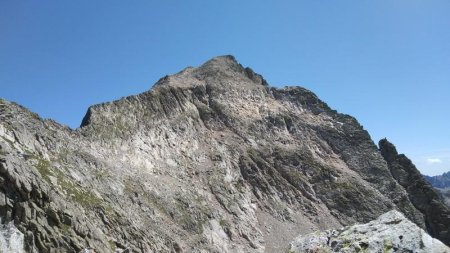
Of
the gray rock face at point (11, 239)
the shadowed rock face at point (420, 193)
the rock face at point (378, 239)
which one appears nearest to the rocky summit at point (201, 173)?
the gray rock face at point (11, 239)

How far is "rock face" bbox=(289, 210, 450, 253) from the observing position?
12188 millimetres

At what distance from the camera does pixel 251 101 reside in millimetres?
152750

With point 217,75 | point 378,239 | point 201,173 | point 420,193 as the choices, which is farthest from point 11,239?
point 420,193

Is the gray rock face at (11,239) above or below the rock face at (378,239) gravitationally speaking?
above

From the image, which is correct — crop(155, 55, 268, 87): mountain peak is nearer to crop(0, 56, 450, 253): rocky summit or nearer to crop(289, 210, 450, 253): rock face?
crop(0, 56, 450, 253): rocky summit

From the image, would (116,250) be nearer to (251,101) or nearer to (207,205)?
(207,205)

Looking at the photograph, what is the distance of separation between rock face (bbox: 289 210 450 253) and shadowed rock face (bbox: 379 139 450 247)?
434 ft

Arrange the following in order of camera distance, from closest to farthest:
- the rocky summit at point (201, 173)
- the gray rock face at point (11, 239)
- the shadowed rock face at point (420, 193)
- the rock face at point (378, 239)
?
1. the rock face at point (378, 239)
2. the gray rock face at point (11, 239)
3. the rocky summit at point (201, 173)
4. the shadowed rock face at point (420, 193)

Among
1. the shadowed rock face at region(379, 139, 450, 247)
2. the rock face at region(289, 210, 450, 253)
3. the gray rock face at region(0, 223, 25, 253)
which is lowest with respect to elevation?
the rock face at region(289, 210, 450, 253)

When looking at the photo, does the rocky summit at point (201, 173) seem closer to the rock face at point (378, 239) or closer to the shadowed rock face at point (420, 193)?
the shadowed rock face at point (420, 193)

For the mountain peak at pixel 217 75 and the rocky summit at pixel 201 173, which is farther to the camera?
the mountain peak at pixel 217 75

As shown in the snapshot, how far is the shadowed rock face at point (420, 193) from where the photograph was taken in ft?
435

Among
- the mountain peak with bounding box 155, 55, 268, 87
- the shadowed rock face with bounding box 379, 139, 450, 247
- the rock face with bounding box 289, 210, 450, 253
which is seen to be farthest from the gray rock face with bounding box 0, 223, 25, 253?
the shadowed rock face with bounding box 379, 139, 450, 247

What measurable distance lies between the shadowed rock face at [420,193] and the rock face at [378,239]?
13231cm
